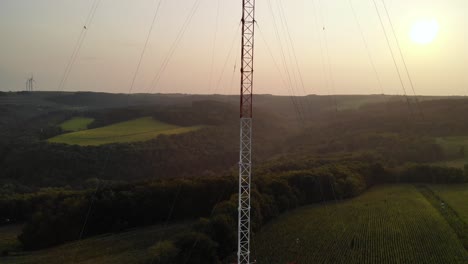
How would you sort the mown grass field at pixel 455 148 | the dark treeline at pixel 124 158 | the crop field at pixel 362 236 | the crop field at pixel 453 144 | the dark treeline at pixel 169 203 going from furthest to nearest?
the crop field at pixel 453 144, the mown grass field at pixel 455 148, the dark treeline at pixel 124 158, the dark treeline at pixel 169 203, the crop field at pixel 362 236

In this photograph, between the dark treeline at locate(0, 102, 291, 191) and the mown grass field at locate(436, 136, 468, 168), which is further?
the mown grass field at locate(436, 136, 468, 168)

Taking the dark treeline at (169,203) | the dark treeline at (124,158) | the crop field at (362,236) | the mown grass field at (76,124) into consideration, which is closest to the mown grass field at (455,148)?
the dark treeline at (169,203)

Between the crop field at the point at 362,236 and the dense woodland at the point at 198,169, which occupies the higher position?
the dense woodland at the point at 198,169

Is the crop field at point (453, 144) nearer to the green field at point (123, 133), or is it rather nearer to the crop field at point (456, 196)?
the crop field at point (456, 196)

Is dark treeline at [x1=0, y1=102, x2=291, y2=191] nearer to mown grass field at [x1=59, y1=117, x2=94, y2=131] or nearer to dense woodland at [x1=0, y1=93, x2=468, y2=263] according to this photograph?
dense woodland at [x1=0, y1=93, x2=468, y2=263]

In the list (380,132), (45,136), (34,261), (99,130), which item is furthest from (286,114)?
(34,261)

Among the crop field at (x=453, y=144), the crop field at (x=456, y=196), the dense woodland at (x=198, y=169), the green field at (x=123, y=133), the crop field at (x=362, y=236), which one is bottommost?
the crop field at (x=456, y=196)

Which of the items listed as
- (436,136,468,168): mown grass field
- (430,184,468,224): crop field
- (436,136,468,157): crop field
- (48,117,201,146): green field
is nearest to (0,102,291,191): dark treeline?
(48,117,201,146): green field

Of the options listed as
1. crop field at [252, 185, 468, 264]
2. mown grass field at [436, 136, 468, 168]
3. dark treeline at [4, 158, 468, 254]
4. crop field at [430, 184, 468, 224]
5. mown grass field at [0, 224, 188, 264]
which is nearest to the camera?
crop field at [252, 185, 468, 264]
